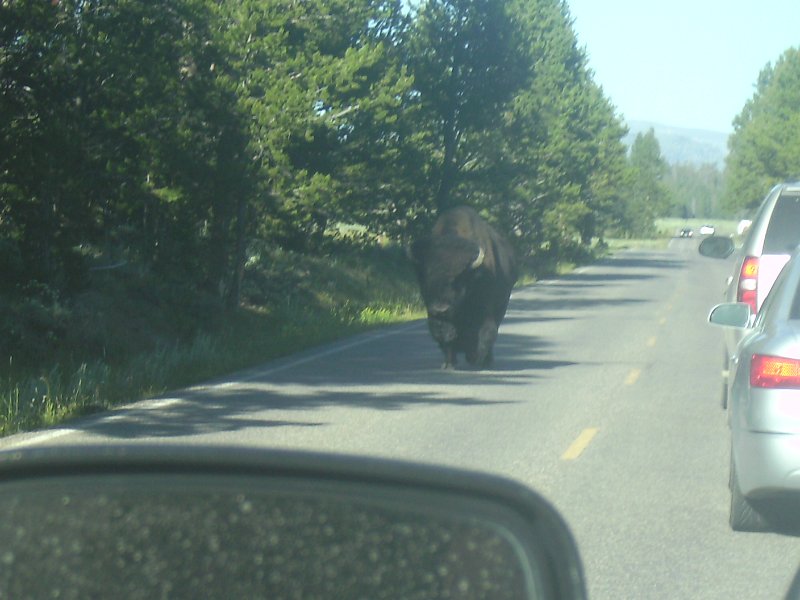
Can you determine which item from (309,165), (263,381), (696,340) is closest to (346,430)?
(263,381)

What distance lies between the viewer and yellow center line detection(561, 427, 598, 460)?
10.1 m

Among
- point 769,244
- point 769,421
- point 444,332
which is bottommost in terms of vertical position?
point 444,332

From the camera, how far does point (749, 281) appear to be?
11234 mm

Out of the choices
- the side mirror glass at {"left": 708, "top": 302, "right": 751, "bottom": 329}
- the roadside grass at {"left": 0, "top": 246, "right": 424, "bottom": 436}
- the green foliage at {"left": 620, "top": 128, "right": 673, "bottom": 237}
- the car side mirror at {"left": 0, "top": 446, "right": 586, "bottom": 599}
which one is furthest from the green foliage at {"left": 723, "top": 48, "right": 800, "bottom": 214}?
the car side mirror at {"left": 0, "top": 446, "right": 586, "bottom": 599}

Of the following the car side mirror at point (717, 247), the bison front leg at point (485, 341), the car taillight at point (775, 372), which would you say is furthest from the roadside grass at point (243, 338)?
the car taillight at point (775, 372)

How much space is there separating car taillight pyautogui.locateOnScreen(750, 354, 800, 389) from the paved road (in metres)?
0.88

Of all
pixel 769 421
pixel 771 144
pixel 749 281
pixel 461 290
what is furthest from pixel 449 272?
pixel 771 144

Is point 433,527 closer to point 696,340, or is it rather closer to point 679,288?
point 696,340

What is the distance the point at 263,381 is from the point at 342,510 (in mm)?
12812

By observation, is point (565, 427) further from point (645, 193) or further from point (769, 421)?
point (645, 193)

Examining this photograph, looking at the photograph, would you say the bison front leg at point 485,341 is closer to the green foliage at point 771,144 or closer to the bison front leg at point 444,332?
the bison front leg at point 444,332

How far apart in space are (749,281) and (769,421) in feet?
15.6

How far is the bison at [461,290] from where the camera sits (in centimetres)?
1653

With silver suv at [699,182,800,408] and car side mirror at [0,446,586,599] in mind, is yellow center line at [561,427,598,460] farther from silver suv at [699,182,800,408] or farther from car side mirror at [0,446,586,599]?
car side mirror at [0,446,586,599]
